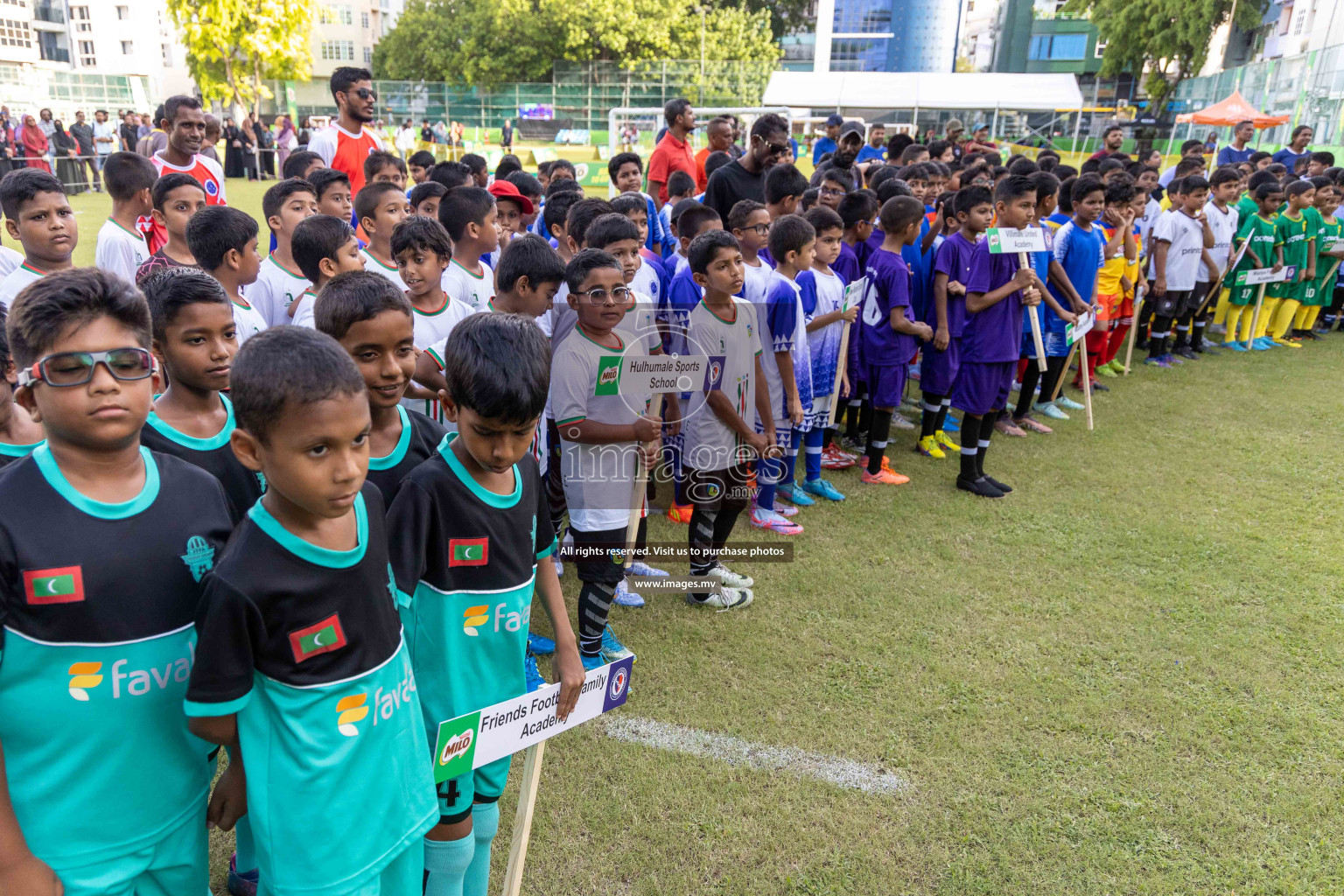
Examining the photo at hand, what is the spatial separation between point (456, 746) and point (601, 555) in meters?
1.70

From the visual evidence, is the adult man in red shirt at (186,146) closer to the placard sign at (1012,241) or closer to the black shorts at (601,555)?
the black shorts at (601,555)

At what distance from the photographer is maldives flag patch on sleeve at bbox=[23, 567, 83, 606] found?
1.45 m

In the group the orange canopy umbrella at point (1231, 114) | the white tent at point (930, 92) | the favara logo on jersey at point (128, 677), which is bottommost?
the favara logo on jersey at point (128, 677)

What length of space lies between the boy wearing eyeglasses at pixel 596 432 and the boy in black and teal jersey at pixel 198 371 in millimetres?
1321

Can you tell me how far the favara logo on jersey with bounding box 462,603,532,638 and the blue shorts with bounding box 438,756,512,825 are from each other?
326 millimetres

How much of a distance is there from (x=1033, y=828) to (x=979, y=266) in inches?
148

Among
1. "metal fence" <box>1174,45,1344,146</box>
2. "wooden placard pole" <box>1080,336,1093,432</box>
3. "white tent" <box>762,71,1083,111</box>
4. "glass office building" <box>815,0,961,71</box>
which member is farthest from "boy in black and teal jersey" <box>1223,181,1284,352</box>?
"glass office building" <box>815,0,961,71</box>

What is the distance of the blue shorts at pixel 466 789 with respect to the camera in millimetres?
2006

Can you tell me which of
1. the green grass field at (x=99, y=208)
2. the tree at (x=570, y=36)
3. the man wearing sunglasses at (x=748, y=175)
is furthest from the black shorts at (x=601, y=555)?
the tree at (x=570, y=36)

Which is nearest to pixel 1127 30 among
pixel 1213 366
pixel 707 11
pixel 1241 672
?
pixel 707 11

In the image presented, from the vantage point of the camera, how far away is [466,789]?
202cm

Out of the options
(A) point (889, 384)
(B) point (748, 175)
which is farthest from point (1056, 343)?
(B) point (748, 175)

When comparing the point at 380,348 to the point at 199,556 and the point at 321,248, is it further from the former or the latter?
the point at 321,248

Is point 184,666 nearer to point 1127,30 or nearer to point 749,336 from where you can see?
point 749,336
